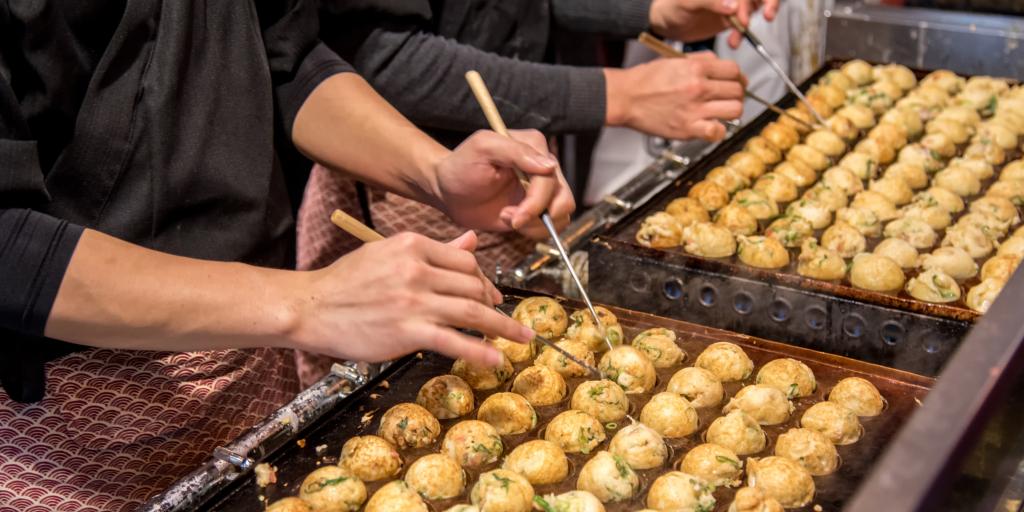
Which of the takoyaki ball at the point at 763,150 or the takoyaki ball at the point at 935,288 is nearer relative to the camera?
the takoyaki ball at the point at 935,288

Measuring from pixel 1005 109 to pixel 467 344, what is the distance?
2.59 m

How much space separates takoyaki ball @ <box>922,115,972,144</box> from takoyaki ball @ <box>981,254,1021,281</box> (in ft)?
2.93

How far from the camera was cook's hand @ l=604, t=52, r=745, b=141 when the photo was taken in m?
3.15

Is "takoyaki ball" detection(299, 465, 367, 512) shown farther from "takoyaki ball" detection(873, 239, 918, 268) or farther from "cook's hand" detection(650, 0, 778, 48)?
"cook's hand" detection(650, 0, 778, 48)

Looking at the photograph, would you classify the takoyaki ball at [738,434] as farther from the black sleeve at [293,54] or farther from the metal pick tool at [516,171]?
the black sleeve at [293,54]

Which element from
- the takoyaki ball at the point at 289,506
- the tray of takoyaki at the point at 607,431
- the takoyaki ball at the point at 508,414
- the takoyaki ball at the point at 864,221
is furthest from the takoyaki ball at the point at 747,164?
the takoyaki ball at the point at 289,506

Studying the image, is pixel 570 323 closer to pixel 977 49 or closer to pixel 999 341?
pixel 999 341

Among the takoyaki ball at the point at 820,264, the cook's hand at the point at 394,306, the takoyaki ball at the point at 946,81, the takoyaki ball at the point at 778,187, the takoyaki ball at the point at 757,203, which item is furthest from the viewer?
the takoyaki ball at the point at 946,81

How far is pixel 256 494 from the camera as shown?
6.05 feet

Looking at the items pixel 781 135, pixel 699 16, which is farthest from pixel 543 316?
pixel 699 16

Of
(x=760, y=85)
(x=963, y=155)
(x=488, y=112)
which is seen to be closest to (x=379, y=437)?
(x=488, y=112)

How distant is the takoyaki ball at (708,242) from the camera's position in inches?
106

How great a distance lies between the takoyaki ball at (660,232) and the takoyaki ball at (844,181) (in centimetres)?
62

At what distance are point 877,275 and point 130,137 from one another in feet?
5.72
